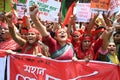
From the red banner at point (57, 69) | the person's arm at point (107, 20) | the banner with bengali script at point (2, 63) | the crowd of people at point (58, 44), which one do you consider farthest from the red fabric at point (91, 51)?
the person's arm at point (107, 20)

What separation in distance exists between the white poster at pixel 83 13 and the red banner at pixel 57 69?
2.59 metres

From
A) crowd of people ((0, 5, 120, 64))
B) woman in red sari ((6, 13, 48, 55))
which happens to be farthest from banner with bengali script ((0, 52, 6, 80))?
woman in red sari ((6, 13, 48, 55))

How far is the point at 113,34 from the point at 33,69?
4.91ft

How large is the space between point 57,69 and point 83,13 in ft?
9.16

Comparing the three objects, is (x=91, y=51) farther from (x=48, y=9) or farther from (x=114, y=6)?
(x=114, y=6)

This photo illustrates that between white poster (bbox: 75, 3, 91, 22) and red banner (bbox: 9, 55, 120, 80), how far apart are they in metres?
2.59

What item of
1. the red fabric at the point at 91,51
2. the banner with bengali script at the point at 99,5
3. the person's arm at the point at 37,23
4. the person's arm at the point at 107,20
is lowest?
the red fabric at the point at 91,51

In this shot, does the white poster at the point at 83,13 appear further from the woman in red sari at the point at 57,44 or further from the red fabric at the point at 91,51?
the woman in red sari at the point at 57,44

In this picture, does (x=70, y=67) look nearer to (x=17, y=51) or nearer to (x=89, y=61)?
(x=89, y=61)

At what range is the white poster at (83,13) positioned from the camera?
9272 mm

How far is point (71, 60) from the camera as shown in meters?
6.80

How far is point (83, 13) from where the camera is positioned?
30.7 ft

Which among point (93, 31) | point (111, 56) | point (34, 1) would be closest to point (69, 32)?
point (93, 31)

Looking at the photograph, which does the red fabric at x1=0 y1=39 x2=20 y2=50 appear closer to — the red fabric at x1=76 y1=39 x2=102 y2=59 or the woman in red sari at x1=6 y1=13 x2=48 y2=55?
the woman in red sari at x1=6 y1=13 x2=48 y2=55
